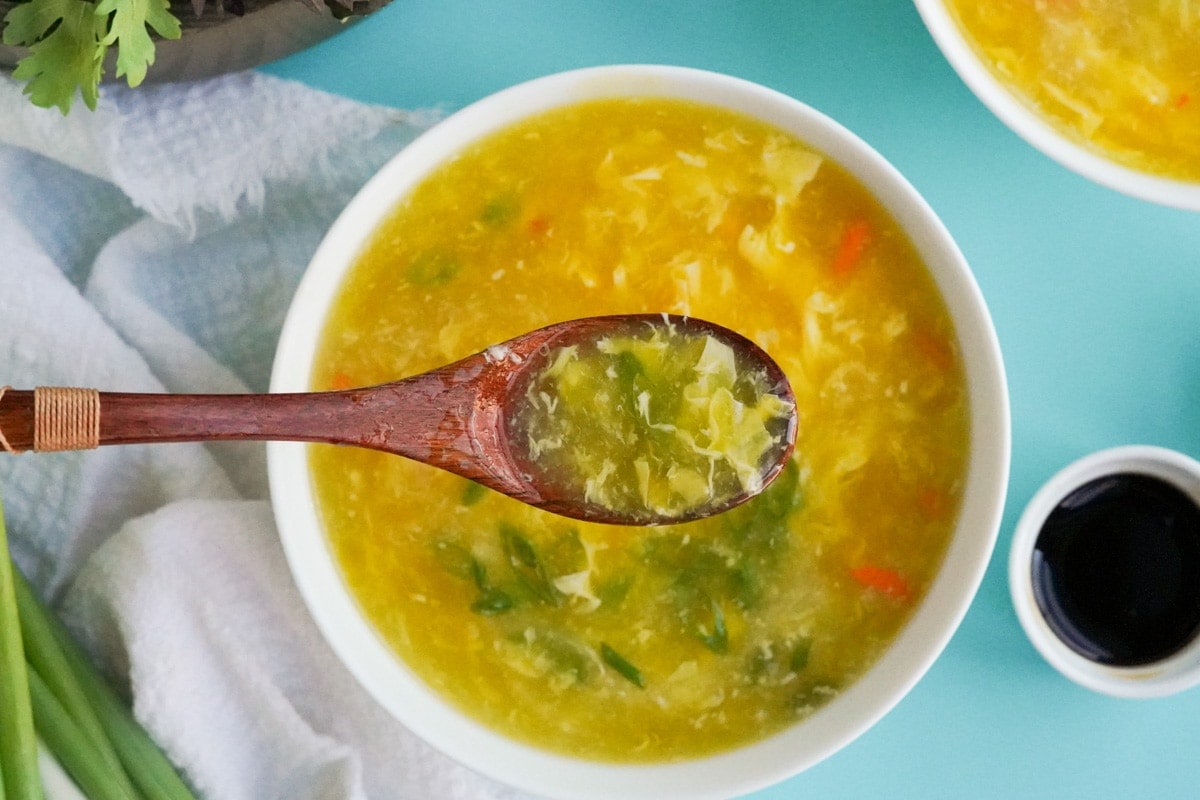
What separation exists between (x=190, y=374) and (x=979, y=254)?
115 cm

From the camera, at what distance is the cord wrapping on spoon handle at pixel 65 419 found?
1248 millimetres

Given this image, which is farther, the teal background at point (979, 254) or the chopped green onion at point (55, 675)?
the teal background at point (979, 254)

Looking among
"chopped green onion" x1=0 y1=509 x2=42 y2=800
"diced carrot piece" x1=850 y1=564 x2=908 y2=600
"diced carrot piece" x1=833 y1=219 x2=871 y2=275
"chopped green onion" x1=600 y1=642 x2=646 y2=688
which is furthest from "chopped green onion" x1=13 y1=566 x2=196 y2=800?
"diced carrot piece" x1=833 y1=219 x2=871 y2=275

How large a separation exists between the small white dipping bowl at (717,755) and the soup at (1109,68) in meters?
0.33

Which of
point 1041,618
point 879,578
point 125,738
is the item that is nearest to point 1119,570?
point 1041,618

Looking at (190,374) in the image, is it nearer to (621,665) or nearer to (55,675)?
(55,675)

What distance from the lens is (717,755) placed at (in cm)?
172

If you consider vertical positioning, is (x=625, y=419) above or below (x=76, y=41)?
below

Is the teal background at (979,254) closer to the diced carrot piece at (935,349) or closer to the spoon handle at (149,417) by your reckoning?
the diced carrot piece at (935,349)

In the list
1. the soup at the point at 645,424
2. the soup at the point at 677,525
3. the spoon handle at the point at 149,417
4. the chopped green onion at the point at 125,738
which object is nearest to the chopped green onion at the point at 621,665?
the soup at the point at 677,525

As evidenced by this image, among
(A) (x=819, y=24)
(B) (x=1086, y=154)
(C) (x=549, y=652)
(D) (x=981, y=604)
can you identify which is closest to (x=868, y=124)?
(A) (x=819, y=24)

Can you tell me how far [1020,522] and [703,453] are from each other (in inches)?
20.8

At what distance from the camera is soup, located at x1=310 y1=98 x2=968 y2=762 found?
170 centimetres

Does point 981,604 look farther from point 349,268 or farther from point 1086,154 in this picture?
point 349,268
